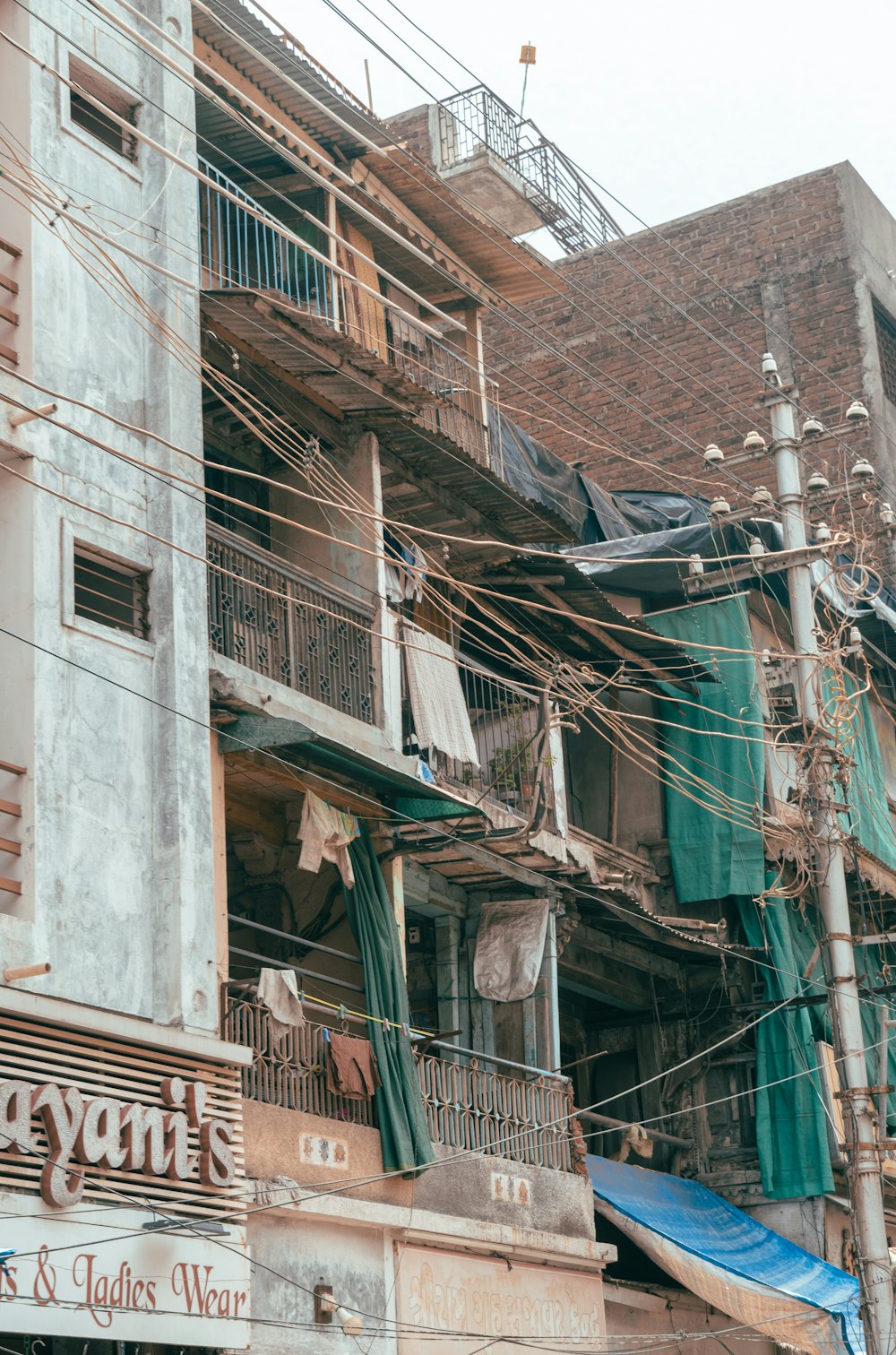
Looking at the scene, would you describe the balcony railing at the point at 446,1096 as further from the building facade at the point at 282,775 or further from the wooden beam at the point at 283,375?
the wooden beam at the point at 283,375

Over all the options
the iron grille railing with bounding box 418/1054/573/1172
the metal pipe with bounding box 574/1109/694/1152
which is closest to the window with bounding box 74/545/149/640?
the iron grille railing with bounding box 418/1054/573/1172

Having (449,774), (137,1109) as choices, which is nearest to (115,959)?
(137,1109)

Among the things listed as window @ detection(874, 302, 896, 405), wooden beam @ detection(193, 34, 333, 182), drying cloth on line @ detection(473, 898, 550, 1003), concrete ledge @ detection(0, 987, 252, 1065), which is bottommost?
concrete ledge @ detection(0, 987, 252, 1065)

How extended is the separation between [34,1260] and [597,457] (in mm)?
20678

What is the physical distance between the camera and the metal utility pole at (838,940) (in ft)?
49.5

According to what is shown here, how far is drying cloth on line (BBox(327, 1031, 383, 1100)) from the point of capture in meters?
13.8

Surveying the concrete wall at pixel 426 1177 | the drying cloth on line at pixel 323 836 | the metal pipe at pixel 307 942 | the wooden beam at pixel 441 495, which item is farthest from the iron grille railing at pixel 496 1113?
the wooden beam at pixel 441 495

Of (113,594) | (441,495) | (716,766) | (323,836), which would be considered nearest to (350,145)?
Answer: (441,495)

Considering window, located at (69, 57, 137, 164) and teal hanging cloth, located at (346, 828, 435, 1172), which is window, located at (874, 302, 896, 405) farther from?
window, located at (69, 57, 137, 164)

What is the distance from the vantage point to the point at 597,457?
2941 cm

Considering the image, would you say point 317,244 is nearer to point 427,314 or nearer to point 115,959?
point 427,314

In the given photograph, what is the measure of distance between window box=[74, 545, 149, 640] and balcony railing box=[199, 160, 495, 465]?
2571 millimetres

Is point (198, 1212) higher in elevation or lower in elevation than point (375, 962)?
lower

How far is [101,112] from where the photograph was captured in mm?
13914
